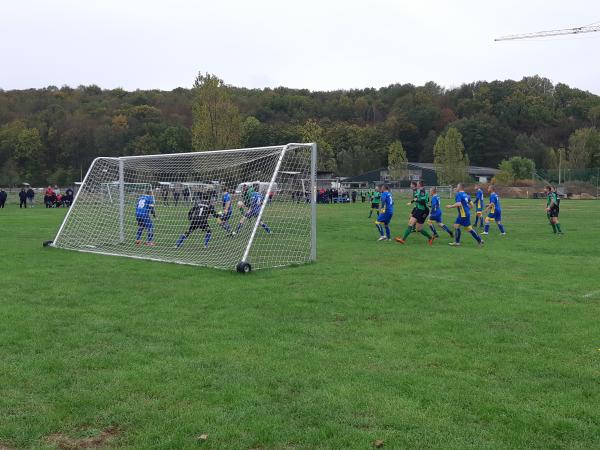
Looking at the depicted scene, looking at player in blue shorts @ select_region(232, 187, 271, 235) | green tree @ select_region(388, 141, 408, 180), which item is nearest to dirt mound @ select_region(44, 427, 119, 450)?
player in blue shorts @ select_region(232, 187, 271, 235)

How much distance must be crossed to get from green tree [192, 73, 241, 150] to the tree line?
21.2 m

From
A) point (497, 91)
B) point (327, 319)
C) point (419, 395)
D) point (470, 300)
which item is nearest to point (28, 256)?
point (327, 319)

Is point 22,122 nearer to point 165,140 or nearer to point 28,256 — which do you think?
point 165,140

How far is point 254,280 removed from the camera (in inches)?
415

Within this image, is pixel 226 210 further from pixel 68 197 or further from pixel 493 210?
pixel 68 197

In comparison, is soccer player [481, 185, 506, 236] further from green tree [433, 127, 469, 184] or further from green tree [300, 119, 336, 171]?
green tree [433, 127, 469, 184]

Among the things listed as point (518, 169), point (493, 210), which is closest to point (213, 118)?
point (493, 210)

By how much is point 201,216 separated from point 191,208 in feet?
1.74

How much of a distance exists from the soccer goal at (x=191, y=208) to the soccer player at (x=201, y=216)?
0.03m

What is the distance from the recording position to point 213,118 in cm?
4622

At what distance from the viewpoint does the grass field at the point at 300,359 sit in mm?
4234

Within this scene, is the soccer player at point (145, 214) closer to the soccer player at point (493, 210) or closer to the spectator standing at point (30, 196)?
the soccer player at point (493, 210)

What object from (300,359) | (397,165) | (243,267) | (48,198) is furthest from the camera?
(397,165)

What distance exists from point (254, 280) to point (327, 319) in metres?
3.16
